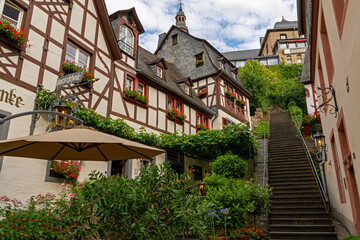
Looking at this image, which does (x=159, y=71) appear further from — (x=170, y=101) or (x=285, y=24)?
(x=285, y=24)

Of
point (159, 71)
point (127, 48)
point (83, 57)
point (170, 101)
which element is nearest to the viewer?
point (83, 57)

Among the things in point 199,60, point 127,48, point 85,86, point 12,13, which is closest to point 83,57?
point 85,86

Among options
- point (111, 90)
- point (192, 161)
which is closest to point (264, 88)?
point (192, 161)

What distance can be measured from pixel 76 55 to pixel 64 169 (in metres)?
4.10

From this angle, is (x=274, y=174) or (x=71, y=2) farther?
(x=274, y=174)

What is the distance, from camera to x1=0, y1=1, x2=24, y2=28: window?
7.67 metres

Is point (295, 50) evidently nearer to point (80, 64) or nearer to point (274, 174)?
point (274, 174)

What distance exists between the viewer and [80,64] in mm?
9984

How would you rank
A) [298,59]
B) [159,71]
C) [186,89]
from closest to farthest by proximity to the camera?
[159,71] < [186,89] < [298,59]

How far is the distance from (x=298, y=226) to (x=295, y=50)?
51.7 m

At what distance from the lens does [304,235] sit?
25.7 feet

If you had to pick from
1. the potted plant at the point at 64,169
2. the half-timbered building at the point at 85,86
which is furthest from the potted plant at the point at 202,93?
the potted plant at the point at 64,169

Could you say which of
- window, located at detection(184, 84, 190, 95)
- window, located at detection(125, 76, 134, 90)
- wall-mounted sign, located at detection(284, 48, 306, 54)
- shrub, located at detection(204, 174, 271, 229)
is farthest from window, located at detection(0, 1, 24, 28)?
wall-mounted sign, located at detection(284, 48, 306, 54)

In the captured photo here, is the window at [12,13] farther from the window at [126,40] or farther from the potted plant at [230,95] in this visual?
the potted plant at [230,95]
